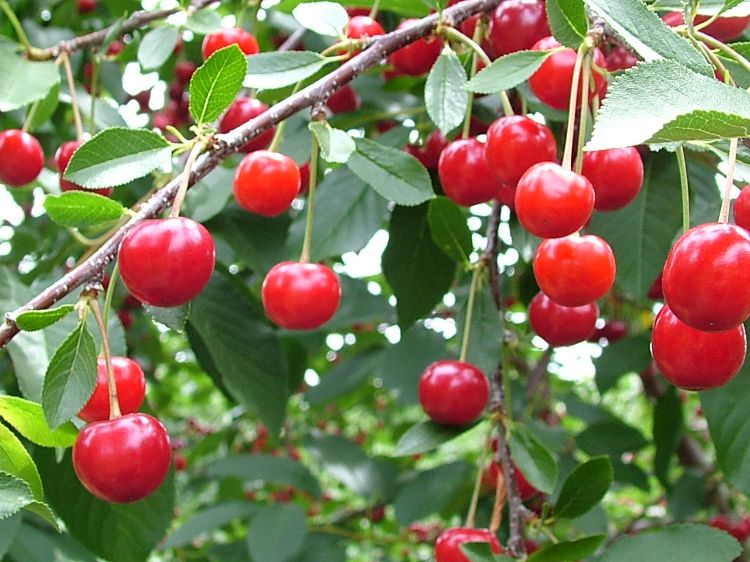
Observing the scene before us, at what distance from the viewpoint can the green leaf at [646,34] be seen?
0.68 m

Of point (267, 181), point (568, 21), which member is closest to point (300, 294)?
point (267, 181)

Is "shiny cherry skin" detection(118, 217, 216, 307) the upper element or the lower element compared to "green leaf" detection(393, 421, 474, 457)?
upper

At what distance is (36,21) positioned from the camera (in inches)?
96.0

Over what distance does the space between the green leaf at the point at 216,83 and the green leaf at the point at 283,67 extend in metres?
0.15

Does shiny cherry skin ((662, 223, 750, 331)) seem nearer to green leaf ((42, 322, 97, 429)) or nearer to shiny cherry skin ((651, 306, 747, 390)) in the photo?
shiny cherry skin ((651, 306, 747, 390))

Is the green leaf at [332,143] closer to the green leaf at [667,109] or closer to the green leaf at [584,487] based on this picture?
the green leaf at [667,109]

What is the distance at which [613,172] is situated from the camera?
3.27 feet

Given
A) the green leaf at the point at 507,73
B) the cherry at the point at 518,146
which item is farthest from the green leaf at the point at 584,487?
the green leaf at the point at 507,73

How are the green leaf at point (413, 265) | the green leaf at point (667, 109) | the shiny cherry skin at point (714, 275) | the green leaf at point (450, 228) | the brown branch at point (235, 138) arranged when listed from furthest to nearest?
the green leaf at point (413, 265)
the green leaf at point (450, 228)
the brown branch at point (235, 138)
the shiny cherry skin at point (714, 275)
the green leaf at point (667, 109)

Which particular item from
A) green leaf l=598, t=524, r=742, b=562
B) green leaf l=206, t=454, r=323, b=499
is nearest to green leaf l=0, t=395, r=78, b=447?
green leaf l=598, t=524, r=742, b=562

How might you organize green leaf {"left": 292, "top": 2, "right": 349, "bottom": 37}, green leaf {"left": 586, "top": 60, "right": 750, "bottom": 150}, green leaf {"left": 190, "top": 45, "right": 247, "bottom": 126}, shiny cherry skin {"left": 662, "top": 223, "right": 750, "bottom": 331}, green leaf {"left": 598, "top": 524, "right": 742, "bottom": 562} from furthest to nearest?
green leaf {"left": 292, "top": 2, "right": 349, "bottom": 37} < green leaf {"left": 598, "top": 524, "right": 742, "bottom": 562} < green leaf {"left": 190, "top": 45, "right": 247, "bottom": 126} < shiny cherry skin {"left": 662, "top": 223, "right": 750, "bottom": 331} < green leaf {"left": 586, "top": 60, "right": 750, "bottom": 150}

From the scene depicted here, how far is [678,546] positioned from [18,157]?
4.10ft

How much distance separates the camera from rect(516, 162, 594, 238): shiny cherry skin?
→ 81 centimetres

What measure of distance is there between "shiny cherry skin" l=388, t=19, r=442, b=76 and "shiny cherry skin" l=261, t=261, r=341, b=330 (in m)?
0.39
